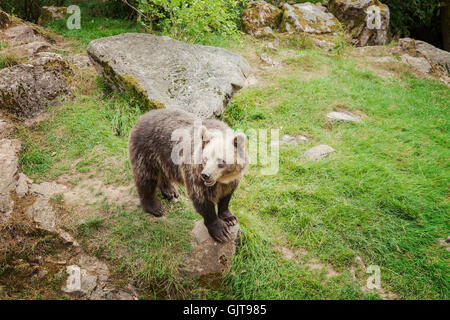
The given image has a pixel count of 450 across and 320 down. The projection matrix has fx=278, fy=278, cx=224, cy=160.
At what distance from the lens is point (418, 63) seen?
26.4ft

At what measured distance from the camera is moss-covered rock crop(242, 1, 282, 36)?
29.7ft

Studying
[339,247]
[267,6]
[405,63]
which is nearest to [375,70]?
[405,63]

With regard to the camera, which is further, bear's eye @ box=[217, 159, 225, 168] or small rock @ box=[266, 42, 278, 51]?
small rock @ box=[266, 42, 278, 51]

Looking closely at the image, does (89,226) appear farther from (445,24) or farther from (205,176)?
(445,24)

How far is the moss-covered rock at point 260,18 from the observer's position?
29.7ft

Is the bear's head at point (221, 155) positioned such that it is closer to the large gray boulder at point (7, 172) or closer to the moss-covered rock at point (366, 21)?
the large gray boulder at point (7, 172)

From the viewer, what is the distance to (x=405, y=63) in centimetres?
793

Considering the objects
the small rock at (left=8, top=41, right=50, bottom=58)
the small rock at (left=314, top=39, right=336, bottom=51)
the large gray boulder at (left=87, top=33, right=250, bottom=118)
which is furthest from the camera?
the small rock at (left=314, top=39, right=336, bottom=51)

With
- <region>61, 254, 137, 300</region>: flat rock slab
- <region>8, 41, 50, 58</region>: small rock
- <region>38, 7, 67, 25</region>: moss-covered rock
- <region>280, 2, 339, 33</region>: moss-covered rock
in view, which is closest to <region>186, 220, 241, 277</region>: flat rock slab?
<region>61, 254, 137, 300</region>: flat rock slab

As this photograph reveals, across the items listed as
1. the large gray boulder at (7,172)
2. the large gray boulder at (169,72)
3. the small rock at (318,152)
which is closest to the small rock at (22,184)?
the large gray boulder at (7,172)

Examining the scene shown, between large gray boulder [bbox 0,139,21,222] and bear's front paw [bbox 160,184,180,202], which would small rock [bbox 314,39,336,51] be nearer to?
bear's front paw [bbox 160,184,180,202]

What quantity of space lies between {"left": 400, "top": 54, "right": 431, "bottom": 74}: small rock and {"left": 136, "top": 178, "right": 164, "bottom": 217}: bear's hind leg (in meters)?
8.12

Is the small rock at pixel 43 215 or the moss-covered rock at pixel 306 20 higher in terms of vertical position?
the moss-covered rock at pixel 306 20

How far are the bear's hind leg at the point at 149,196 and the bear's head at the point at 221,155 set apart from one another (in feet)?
3.60
